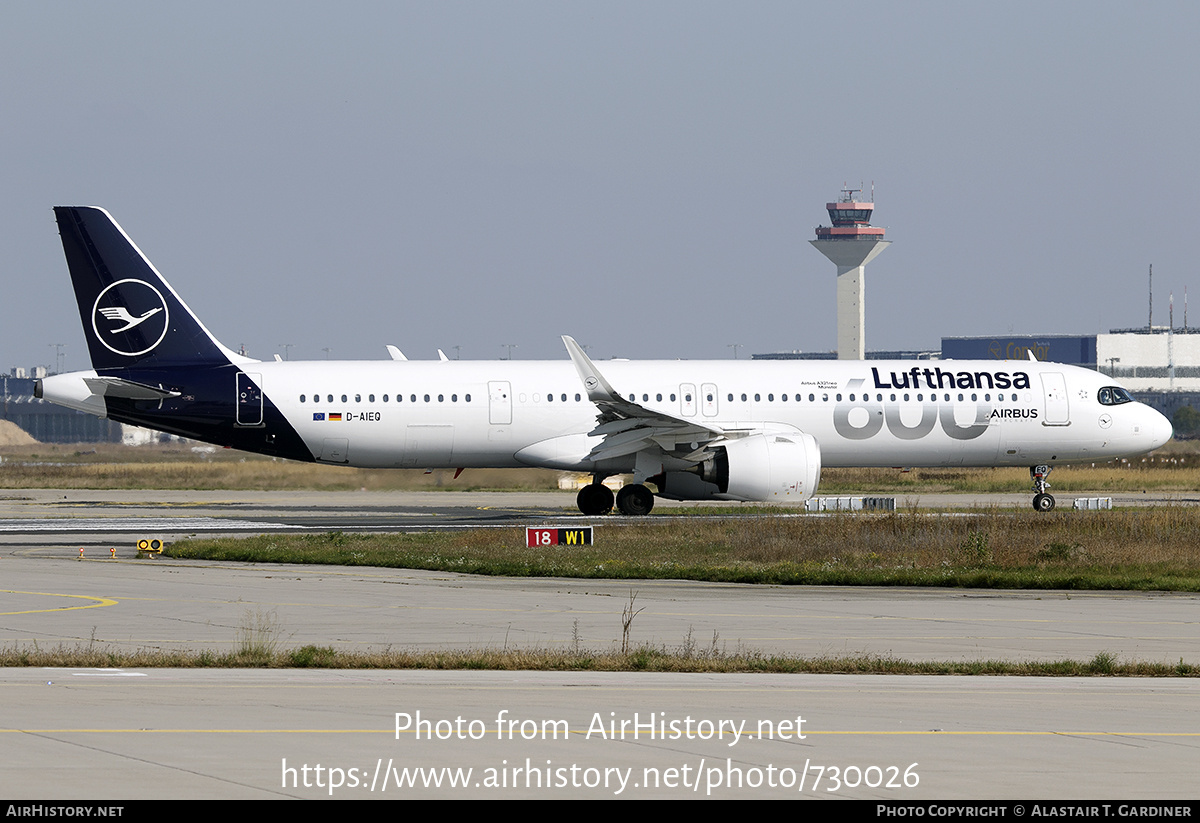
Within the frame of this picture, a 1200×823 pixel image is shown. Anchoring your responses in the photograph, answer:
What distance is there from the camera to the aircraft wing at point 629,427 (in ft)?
122

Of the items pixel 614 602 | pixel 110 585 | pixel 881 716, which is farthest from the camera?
pixel 110 585

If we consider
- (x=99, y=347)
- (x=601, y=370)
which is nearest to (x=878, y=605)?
(x=601, y=370)

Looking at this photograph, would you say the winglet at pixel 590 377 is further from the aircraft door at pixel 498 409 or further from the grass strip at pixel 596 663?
the grass strip at pixel 596 663

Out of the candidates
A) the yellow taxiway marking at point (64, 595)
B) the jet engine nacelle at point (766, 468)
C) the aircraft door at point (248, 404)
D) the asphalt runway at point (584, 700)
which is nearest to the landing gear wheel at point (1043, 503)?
the jet engine nacelle at point (766, 468)

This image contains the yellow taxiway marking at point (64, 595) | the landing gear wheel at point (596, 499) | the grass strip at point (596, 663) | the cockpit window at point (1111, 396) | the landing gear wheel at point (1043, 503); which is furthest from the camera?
the cockpit window at point (1111, 396)

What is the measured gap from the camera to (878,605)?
2108cm

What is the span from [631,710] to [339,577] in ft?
44.1

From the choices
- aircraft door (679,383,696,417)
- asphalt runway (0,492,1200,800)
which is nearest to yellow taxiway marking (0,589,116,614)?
asphalt runway (0,492,1200,800)

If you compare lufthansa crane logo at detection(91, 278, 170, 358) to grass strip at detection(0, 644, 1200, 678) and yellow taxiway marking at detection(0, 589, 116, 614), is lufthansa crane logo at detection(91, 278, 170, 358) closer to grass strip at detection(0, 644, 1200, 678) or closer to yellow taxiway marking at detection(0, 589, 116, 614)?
yellow taxiway marking at detection(0, 589, 116, 614)

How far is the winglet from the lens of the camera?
120ft

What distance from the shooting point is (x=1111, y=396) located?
42.7 metres

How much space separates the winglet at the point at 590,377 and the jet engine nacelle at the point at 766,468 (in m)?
3.31

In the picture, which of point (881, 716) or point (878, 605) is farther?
point (878, 605)

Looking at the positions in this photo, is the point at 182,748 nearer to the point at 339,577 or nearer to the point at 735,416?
the point at 339,577
